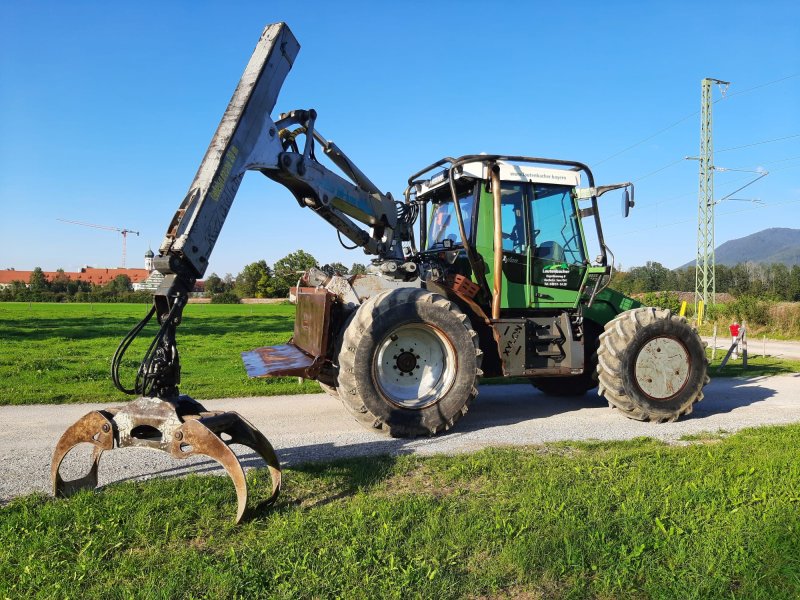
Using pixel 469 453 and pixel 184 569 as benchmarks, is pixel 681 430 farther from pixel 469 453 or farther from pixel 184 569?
pixel 184 569

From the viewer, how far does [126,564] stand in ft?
11.6

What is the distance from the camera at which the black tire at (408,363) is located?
22.7ft

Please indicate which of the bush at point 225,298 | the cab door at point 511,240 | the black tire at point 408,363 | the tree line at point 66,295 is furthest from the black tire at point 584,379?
the tree line at point 66,295

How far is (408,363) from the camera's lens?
24.2ft

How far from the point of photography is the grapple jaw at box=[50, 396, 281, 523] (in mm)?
4230

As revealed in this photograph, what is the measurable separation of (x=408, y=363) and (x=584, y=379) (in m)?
4.11

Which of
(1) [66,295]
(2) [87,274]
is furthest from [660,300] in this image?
(2) [87,274]

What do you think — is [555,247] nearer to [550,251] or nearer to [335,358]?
[550,251]

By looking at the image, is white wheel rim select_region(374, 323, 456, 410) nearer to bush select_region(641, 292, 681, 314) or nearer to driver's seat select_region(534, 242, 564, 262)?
driver's seat select_region(534, 242, 564, 262)

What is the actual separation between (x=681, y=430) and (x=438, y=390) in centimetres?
305

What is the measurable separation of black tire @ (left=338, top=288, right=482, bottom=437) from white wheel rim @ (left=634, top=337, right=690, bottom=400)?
2.44 m

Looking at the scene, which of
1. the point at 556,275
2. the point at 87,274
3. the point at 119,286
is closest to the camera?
the point at 556,275

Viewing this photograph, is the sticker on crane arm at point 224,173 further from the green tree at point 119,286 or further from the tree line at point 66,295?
the green tree at point 119,286

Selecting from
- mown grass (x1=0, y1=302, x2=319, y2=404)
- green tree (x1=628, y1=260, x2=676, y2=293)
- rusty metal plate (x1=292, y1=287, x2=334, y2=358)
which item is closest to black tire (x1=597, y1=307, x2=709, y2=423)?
rusty metal plate (x1=292, y1=287, x2=334, y2=358)
